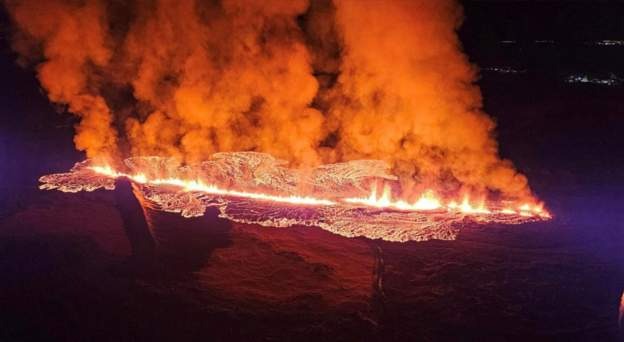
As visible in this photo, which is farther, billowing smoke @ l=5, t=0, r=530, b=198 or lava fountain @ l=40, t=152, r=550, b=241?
billowing smoke @ l=5, t=0, r=530, b=198

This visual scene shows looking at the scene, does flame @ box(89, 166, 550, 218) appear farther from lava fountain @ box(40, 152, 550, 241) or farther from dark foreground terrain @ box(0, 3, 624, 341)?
dark foreground terrain @ box(0, 3, 624, 341)

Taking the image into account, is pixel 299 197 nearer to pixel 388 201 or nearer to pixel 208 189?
pixel 388 201

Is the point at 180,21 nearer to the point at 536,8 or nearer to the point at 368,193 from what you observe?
the point at 368,193

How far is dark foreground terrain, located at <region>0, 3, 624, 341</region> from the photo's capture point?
517 centimetres

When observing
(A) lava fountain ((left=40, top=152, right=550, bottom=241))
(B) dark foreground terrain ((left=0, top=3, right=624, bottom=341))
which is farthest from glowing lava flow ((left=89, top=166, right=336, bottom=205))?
→ (B) dark foreground terrain ((left=0, top=3, right=624, bottom=341))

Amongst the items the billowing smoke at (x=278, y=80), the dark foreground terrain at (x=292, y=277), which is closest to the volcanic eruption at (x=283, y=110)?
the billowing smoke at (x=278, y=80)

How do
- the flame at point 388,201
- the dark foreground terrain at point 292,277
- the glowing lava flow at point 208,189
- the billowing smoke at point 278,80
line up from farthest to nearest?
the billowing smoke at point 278,80
the glowing lava flow at point 208,189
the flame at point 388,201
the dark foreground terrain at point 292,277

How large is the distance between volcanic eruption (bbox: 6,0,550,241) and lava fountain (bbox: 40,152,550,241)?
41mm

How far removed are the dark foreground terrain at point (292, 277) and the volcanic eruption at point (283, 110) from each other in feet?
2.76

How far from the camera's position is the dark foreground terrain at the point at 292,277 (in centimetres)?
517

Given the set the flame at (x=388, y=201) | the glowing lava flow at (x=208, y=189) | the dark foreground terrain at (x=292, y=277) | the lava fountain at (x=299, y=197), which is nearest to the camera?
the dark foreground terrain at (x=292, y=277)

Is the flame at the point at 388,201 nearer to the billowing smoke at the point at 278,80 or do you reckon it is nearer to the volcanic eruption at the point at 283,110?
the volcanic eruption at the point at 283,110

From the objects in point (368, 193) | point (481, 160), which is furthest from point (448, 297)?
point (481, 160)

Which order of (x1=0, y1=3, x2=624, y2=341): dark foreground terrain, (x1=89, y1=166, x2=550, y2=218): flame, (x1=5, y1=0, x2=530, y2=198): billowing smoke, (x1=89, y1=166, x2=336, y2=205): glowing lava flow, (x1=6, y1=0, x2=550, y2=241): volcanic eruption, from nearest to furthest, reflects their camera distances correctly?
(x1=0, y1=3, x2=624, y2=341): dark foreground terrain < (x1=89, y1=166, x2=550, y2=218): flame < (x1=6, y1=0, x2=550, y2=241): volcanic eruption < (x1=89, y1=166, x2=336, y2=205): glowing lava flow < (x1=5, y1=0, x2=530, y2=198): billowing smoke
